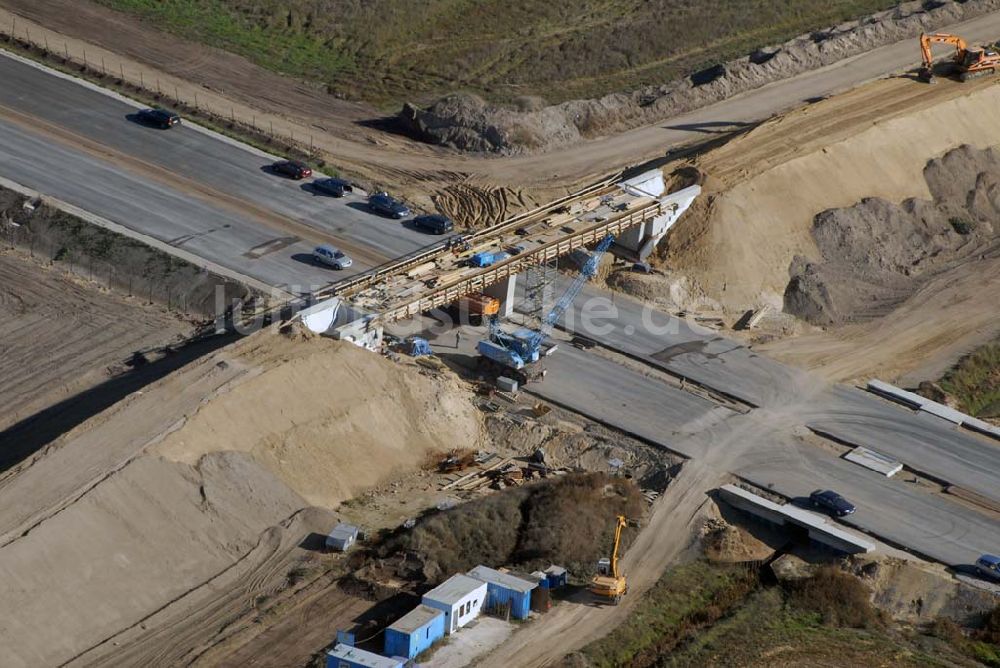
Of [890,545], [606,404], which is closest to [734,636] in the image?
[890,545]

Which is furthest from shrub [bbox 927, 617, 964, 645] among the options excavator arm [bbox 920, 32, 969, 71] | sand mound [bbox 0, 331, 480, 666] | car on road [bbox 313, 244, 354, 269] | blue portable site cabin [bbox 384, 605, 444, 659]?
excavator arm [bbox 920, 32, 969, 71]

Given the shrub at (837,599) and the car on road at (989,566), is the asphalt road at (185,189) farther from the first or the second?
the car on road at (989,566)

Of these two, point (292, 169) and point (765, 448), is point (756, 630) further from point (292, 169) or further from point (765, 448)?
point (292, 169)

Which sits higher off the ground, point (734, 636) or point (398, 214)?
point (398, 214)

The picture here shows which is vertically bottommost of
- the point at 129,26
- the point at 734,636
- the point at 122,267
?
the point at 734,636

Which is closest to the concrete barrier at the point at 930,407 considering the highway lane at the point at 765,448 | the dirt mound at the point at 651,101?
the highway lane at the point at 765,448

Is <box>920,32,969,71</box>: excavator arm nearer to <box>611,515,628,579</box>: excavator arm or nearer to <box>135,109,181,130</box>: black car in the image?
<box>135,109,181,130</box>: black car

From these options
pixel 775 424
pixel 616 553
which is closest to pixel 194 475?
pixel 616 553

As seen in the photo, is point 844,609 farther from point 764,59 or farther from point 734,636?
point 764,59
